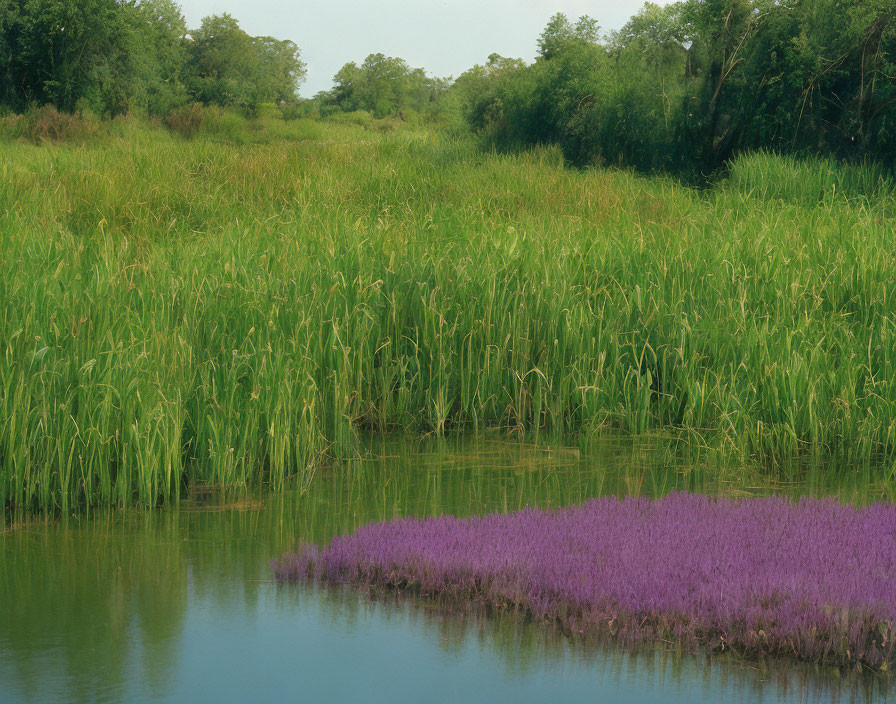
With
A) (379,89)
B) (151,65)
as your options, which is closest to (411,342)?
(151,65)

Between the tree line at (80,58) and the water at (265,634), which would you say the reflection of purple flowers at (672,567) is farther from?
the tree line at (80,58)

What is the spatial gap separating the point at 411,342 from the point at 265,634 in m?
4.11

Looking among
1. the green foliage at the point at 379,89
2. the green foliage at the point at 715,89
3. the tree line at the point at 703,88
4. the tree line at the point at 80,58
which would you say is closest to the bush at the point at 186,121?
the tree line at the point at 80,58

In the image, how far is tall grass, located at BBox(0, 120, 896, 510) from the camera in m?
5.96

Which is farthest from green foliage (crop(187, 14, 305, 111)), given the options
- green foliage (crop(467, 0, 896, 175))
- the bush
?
green foliage (crop(467, 0, 896, 175))

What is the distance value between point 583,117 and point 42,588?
18048mm

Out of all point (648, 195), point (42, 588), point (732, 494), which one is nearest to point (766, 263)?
point (732, 494)

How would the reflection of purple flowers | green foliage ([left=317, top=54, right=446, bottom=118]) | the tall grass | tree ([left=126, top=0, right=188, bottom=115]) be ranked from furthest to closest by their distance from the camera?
green foliage ([left=317, top=54, right=446, bottom=118]), tree ([left=126, top=0, right=188, bottom=115]), the tall grass, the reflection of purple flowers

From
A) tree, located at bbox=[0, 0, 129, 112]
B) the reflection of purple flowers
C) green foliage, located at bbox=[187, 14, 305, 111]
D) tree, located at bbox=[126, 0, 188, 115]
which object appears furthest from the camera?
green foliage, located at bbox=[187, 14, 305, 111]

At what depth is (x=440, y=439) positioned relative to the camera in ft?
24.5

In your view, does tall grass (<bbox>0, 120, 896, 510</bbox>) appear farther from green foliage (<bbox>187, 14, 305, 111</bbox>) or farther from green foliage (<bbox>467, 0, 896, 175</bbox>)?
green foliage (<bbox>187, 14, 305, 111</bbox>)

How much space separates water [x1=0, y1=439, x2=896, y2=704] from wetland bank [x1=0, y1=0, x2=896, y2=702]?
2 centimetres

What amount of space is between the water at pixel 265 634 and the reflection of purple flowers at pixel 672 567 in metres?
0.13

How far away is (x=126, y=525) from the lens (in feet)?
18.2
